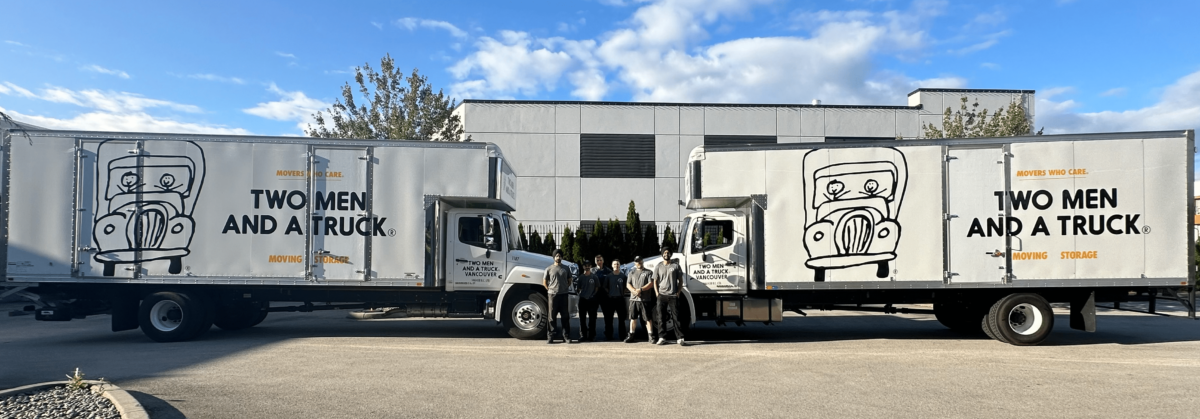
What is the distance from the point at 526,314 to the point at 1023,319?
7.87m

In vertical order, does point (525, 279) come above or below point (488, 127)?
below

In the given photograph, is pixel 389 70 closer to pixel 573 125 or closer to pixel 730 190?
pixel 573 125

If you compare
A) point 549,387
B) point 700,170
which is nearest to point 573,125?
point 700,170

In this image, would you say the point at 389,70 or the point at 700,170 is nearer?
the point at 700,170

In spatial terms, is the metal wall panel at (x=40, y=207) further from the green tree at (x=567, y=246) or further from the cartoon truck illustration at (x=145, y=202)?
the green tree at (x=567, y=246)

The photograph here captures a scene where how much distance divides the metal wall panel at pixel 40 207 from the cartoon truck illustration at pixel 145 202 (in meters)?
0.44

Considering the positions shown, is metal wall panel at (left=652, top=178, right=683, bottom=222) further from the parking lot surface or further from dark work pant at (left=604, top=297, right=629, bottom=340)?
dark work pant at (left=604, top=297, right=629, bottom=340)

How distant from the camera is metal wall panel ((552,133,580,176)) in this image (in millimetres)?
27406

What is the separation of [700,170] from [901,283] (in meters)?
3.60

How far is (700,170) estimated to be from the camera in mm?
12148

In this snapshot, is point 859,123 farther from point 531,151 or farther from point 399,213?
point 399,213

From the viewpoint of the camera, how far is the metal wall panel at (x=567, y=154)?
27.4 m

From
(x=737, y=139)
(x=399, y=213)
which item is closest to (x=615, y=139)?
(x=737, y=139)

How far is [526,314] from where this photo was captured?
484 inches
